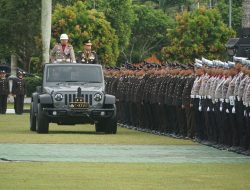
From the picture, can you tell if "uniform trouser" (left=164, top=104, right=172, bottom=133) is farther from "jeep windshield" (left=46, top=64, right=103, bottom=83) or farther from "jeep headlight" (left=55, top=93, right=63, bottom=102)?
"jeep headlight" (left=55, top=93, right=63, bottom=102)

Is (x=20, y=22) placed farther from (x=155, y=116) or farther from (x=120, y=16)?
(x=155, y=116)

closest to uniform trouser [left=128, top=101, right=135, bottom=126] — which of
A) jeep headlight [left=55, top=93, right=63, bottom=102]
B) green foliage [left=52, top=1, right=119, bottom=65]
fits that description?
jeep headlight [left=55, top=93, right=63, bottom=102]

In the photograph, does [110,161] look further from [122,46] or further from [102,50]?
[122,46]

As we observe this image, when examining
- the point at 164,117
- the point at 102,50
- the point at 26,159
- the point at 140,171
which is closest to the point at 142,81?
the point at 164,117

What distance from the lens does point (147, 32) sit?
120500mm

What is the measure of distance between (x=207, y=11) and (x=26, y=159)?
208ft

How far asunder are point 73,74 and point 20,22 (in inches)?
1596

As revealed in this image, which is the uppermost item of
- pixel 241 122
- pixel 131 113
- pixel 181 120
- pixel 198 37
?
pixel 198 37

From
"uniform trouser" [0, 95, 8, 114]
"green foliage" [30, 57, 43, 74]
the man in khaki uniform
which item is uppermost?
the man in khaki uniform

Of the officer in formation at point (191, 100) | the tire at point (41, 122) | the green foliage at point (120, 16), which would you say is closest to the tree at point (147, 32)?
the green foliage at point (120, 16)

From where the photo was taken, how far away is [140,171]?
24.1m

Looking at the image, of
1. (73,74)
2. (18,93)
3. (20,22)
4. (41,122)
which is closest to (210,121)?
(41,122)

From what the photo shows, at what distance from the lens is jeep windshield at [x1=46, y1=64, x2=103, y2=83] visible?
40.9 metres

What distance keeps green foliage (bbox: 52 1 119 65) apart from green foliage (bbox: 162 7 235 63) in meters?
3.44
